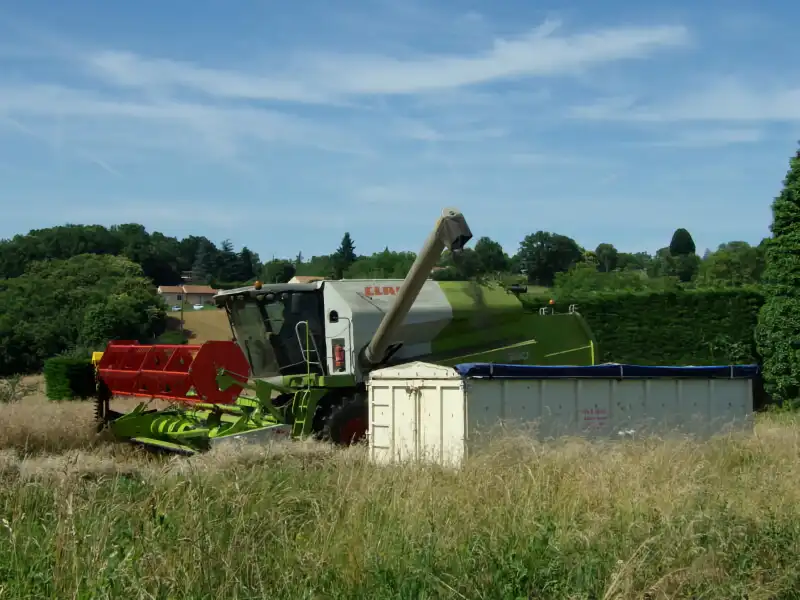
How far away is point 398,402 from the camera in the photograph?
1114 cm

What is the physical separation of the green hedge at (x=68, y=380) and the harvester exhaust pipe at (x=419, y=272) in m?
13.8

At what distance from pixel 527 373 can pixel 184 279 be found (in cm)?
11497

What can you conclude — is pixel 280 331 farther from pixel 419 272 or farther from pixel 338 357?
pixel 419 272

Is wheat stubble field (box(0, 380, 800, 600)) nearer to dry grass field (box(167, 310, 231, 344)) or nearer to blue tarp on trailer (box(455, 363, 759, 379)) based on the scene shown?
blue tarp on trailer (box(455, 363, 759, 379))

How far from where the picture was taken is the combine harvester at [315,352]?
482 inches

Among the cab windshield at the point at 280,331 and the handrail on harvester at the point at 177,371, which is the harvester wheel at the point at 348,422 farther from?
the handrail on harvester at the point at 177,371

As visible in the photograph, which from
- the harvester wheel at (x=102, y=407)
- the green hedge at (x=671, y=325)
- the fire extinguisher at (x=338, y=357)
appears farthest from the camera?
the green hedge at (x=671, y=325)

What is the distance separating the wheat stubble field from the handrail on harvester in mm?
4087

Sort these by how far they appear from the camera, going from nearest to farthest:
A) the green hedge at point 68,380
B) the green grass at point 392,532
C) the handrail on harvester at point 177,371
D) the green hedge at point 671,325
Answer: the green grass at point 392,532 → the handrail on harvester at point 177,371 → the green hedge at point 671,325 → the green hedge at point 68,380

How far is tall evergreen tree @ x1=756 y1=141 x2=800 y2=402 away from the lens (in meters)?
19.9

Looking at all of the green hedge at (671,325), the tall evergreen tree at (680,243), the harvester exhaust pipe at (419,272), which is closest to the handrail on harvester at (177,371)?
the harvester exhaust pipe at (419,272)

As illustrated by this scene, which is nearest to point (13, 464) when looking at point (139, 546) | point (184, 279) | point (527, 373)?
point (139, 546)

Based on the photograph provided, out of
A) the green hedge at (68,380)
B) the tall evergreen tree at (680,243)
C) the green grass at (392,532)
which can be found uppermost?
the tall evergreen tree at (680,243)

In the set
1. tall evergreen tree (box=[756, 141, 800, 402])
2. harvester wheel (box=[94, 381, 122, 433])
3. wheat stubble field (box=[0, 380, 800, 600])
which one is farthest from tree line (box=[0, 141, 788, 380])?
wheat stubble field (box=[0, 380, 800, 600])
